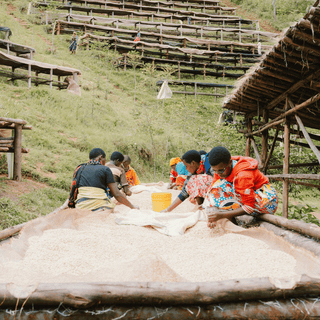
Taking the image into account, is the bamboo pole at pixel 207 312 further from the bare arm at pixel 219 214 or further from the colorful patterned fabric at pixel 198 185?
the colorful patterned fabric at pixel 198 185

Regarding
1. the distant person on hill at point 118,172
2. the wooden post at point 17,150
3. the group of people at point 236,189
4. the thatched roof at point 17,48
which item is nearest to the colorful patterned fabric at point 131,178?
the distant person on hill at point 118,172

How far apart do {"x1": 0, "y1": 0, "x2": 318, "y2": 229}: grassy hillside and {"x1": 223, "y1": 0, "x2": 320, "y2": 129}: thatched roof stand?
10.0 ft

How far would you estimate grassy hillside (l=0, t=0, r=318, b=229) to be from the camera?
7008 mm

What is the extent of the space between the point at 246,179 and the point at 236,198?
425 millimetres

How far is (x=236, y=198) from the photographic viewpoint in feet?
10.0

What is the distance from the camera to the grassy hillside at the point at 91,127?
23.0 ft

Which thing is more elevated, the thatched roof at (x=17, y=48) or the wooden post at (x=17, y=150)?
the thatched roof at (x=17, y=48)

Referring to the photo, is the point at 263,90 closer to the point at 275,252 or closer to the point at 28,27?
the point at 275,252

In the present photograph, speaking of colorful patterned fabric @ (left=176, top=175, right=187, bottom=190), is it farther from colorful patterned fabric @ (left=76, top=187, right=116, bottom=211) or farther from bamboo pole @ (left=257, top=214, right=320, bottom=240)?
bamboo pole @ (left=257, top=214, right=320, bottom=240)

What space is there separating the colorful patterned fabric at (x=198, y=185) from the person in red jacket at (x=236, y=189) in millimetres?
598

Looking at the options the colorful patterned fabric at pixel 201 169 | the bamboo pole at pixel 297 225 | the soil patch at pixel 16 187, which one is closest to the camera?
the bamboo pole at pixel 297 225

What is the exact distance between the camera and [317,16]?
2.35 m

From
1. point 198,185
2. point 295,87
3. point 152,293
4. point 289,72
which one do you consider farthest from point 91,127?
point 152,293

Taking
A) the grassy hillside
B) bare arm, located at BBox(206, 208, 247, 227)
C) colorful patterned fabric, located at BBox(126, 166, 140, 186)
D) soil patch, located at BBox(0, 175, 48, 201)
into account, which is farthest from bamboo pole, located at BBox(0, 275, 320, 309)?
colorful patterned fabric, located at BBox(126, 166, 140, 186)
